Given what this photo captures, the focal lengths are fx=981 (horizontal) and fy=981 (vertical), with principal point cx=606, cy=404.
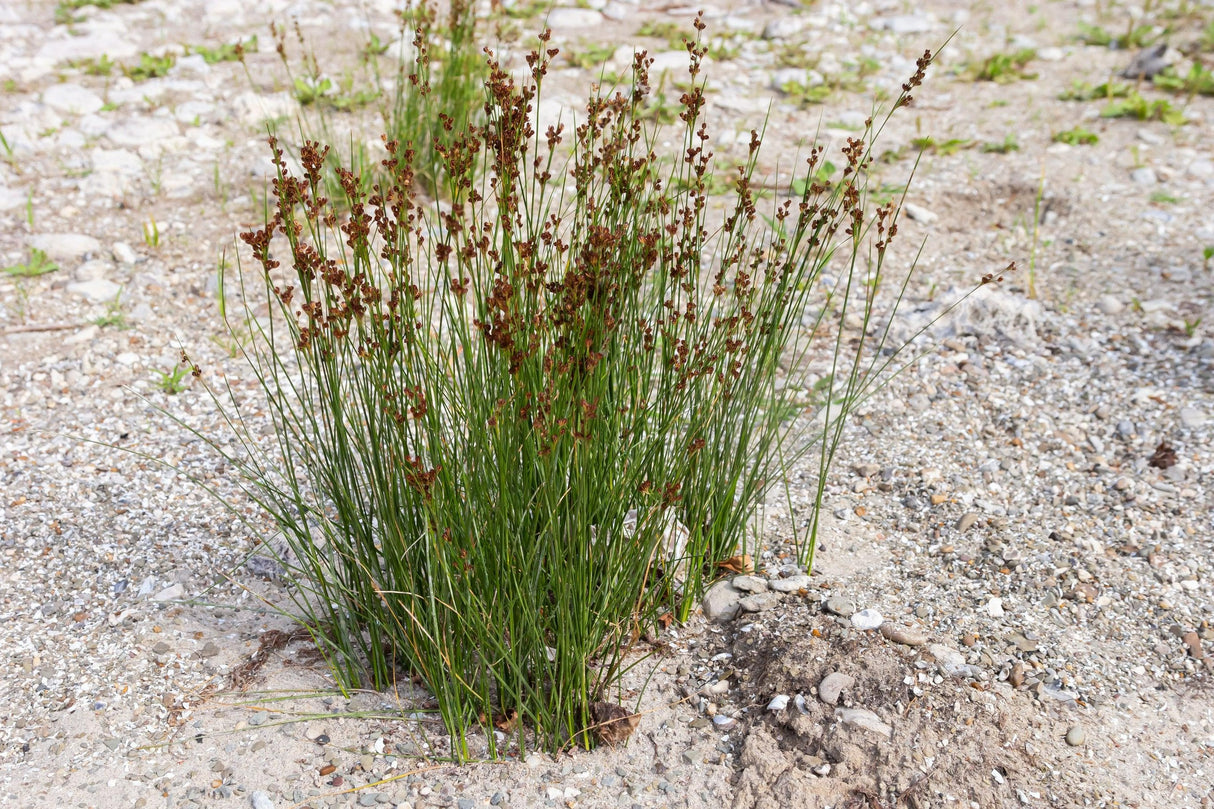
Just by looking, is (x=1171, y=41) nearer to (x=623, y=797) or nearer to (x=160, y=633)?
(x=623, y=797)

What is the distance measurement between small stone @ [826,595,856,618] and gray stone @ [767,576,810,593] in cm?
10

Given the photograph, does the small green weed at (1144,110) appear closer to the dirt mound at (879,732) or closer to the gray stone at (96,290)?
the dirt mound at (879,732)

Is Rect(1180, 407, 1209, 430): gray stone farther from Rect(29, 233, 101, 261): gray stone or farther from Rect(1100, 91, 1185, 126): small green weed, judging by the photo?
Rect(29, 233, 101, 261): gray stone

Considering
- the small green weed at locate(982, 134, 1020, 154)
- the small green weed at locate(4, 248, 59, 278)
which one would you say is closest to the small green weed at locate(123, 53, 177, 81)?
the small green weed at locate(4, 248, 59, 278)

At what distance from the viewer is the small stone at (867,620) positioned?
2.46 metres

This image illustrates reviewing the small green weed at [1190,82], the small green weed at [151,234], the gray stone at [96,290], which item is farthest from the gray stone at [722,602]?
the small green weed at [1190,82]

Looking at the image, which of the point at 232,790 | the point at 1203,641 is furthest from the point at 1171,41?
the point at 232,790

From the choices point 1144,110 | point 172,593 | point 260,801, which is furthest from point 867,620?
point 1144,110

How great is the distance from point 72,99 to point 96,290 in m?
1.83

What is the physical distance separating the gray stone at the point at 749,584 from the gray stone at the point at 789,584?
0.9 inches

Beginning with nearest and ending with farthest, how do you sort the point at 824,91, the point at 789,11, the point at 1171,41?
the point at 824,91, the point at 1171,41, the point at 789,11

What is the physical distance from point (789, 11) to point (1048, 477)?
4.64m

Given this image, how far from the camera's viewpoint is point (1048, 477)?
3.04m

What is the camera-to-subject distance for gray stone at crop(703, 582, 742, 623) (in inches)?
101
